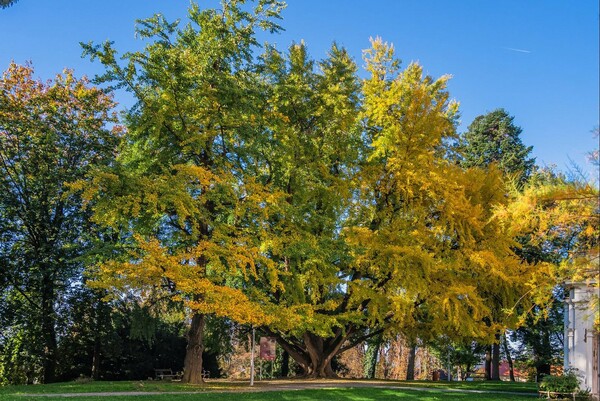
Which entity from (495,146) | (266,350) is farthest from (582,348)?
(495,146)

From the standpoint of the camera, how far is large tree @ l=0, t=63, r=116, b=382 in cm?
2312

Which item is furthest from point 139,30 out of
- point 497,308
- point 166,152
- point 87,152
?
point 497,308

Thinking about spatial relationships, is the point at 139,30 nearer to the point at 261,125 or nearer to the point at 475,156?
the point at 261,125

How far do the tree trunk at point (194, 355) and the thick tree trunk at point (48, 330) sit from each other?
8.26m

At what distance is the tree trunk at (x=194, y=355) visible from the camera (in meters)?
18.3

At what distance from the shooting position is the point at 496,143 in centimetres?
3547

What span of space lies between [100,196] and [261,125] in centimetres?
620

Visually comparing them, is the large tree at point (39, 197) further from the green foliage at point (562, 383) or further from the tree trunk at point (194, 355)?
the green foliage at point (562, 383)

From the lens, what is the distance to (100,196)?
16.3 m

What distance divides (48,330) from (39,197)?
20.0ft

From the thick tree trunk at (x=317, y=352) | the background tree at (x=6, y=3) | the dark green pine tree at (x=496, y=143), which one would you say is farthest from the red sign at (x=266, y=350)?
the dark green pine tree at (x=496, y=143)

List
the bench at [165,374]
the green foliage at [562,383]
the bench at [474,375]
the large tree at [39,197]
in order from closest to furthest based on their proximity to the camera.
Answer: the green foliage at [562,383], the large tree at [39,197], the bench at [165,374], the bench at [474,375]

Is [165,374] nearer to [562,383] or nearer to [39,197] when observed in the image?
[39,197]

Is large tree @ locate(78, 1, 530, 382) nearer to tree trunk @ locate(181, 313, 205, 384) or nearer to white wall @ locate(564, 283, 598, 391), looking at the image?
tree trunk @ locate(181, 313, 205, 384)
